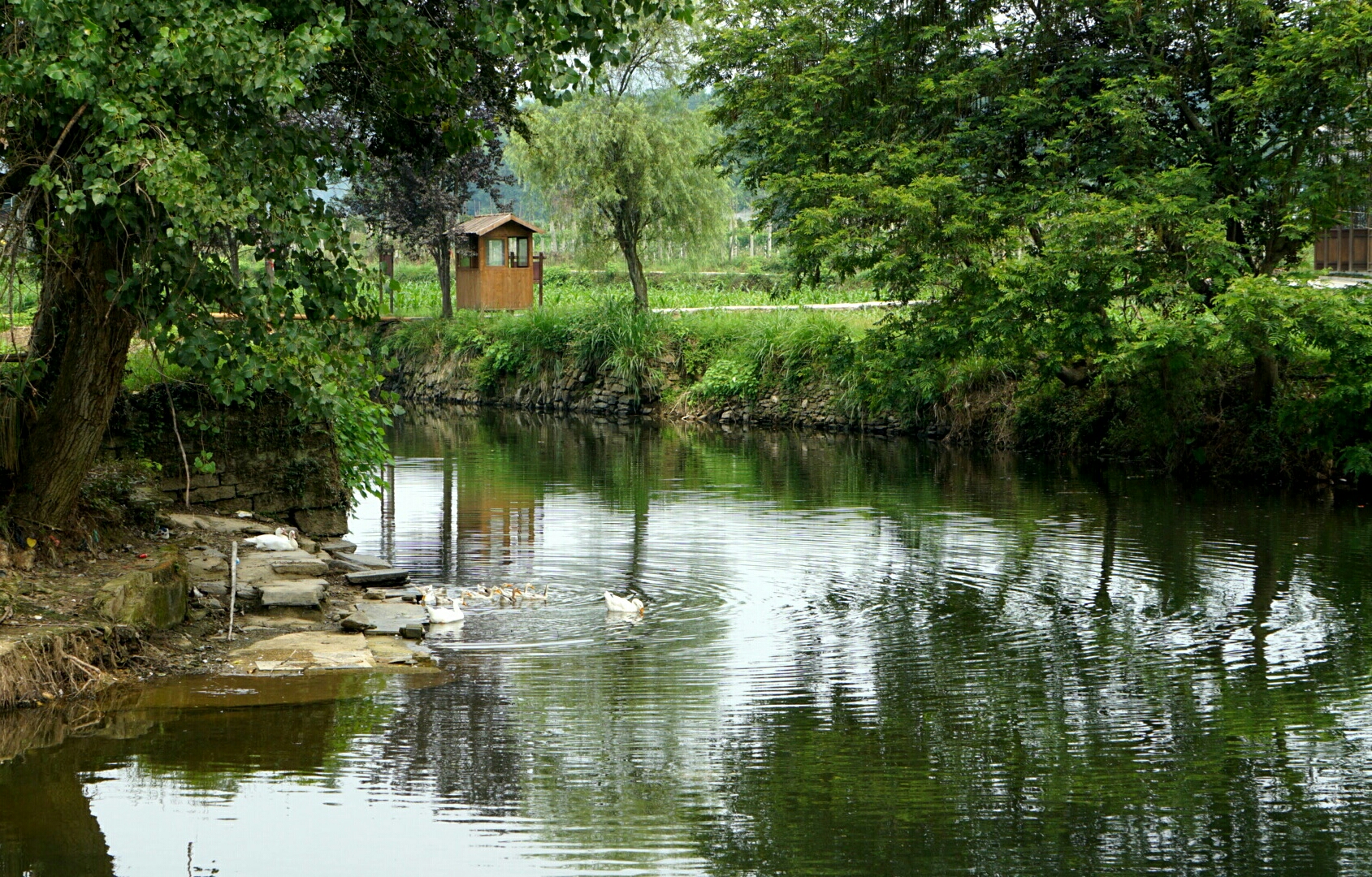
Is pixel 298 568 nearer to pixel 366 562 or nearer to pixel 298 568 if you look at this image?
pixel 298 568

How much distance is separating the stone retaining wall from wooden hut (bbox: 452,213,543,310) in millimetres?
28472

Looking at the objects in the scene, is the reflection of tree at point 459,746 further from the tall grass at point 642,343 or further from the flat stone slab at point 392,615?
the tall grass at point 642,343

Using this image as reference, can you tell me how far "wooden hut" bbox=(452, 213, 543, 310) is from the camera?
4156 cm

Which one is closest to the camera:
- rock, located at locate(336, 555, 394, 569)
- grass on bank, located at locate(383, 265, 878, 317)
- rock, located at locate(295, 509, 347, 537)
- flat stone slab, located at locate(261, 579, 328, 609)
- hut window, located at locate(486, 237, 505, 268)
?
flat stone slab, located at locate(261, 579, 328, 609)

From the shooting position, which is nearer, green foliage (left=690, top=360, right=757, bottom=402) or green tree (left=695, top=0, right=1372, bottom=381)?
green tree (left=695, top=0, right=1372, bottom=381)

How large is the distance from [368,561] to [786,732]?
5.41 m

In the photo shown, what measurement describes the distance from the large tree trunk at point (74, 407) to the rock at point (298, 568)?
1.69 meters

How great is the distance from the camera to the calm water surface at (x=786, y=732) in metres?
6.13

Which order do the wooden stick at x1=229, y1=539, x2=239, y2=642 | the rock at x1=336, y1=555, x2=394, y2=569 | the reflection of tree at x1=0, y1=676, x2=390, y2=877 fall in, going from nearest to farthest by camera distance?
the reflection of tree at x1=0, y1=676, x2=390, y2=877 < the wooden stick at x1=229, y1=539, x2=239, y2=642 < the rock at x1=336, y1=555, x2=394, y2=569

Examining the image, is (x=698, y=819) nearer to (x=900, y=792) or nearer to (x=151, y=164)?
(x=900, y=792)

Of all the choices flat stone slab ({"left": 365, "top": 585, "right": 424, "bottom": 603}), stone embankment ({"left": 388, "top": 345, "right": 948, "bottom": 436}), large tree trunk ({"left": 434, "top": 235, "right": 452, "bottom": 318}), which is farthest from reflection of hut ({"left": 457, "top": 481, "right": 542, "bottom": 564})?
large tree trunk ({"left": 434, "top": 235, "right": 452, "bottom": 318})

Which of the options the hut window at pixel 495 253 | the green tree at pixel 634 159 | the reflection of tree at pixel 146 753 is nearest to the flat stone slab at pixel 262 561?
the reflection of tree at pixel 146 753

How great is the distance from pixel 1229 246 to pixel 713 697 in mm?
12318

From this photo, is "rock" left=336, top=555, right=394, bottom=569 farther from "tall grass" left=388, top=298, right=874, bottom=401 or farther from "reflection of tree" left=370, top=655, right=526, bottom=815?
"tall grass" left=388, top=298, right=874, bottom=401
